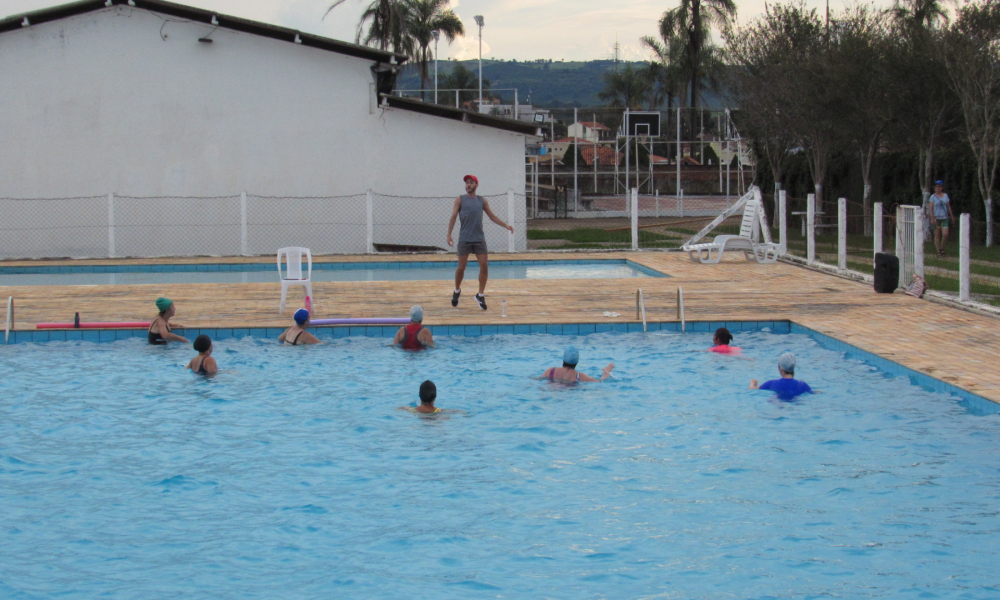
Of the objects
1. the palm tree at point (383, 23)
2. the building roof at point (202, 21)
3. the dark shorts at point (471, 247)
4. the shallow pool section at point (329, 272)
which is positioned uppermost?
the palm tree at point (383, 23)

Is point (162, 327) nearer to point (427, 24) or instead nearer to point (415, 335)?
point (415, 335)

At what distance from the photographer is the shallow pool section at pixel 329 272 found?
17641 mm

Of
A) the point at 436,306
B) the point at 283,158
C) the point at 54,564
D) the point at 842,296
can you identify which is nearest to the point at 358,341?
the point at 436,306

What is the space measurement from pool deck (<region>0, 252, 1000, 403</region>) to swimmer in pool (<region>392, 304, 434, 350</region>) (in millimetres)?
666

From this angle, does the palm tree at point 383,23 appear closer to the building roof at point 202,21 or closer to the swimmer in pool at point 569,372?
the building roof at point 202,21

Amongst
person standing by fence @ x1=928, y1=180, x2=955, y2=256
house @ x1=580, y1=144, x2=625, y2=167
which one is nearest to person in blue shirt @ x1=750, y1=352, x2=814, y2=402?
person standing by fence @ x1=928, y1=180, x2=955, y2=256

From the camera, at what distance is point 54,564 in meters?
5.27

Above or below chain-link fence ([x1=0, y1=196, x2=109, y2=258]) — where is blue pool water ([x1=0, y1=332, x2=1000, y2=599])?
below

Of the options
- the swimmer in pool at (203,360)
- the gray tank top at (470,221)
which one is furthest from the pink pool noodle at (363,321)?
the swimmer in pool at (203,360)

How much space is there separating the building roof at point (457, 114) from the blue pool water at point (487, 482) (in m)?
11.6

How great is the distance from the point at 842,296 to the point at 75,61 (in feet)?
52.6

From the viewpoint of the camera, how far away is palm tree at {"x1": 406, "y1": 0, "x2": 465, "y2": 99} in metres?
54.8

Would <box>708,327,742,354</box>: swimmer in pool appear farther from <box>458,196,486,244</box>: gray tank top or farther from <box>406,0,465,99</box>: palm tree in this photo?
<box>406,0,465,99</box>: palm tree

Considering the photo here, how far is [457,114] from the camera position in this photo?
2111cm
